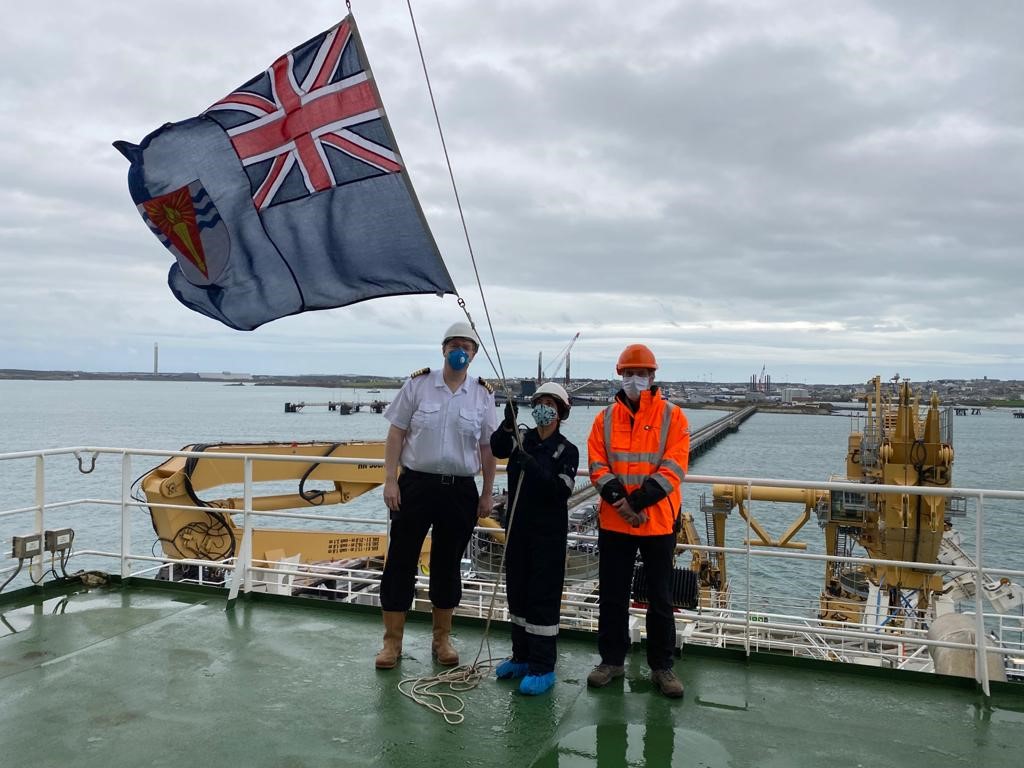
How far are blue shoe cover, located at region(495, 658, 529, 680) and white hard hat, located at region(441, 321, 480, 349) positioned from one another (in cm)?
166

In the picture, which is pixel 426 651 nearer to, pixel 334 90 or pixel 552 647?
pixel 552 647

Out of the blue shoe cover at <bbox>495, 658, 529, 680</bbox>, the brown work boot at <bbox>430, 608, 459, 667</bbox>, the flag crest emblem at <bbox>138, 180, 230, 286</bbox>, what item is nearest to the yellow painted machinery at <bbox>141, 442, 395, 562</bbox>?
the brown work boot at <bbox>430, 608, 459, 667</bbox>

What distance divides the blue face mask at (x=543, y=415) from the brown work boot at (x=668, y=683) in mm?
1349

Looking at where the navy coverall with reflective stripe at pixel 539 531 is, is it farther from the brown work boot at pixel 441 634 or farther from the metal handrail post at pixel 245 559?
the metal handrail post at pixel 245 559

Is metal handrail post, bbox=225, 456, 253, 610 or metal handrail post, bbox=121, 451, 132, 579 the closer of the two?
metal handrail post, bbox=225, 456, 253, 610

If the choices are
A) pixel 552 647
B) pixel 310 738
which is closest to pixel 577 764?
pixel 552 647

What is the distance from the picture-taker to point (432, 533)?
396 cm

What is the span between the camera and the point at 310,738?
315 cm

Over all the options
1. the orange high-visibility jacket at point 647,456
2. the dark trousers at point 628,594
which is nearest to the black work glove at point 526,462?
the orange high-visibility jacket at point 647,456

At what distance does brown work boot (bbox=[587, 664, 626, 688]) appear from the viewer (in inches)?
146

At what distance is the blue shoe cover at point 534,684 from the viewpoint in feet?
11.9

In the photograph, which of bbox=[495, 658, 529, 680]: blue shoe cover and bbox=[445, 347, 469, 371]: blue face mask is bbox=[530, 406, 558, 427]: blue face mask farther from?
bbox=[495, 658, 529, 680]: blue shoe cover

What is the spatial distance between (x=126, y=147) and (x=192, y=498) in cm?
773

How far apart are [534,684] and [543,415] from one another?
1294 mm
